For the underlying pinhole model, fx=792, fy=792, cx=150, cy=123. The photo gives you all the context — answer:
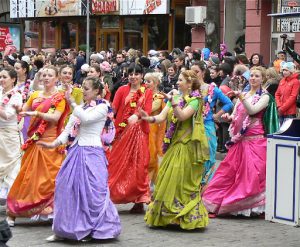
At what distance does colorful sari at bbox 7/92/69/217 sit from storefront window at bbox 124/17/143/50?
19.3m

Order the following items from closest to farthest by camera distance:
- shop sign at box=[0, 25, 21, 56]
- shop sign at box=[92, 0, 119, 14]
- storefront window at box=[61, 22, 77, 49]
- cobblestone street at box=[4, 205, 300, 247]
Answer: cobblestone street at box=[4, 205, 300, 247], shop sign at box=[0, 25, 21, 56], shop sign at box=[92, 0, 119, 14], storefront window at box=[61, 22, 77, 49]

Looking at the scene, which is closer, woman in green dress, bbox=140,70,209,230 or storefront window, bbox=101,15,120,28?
woman in green dress, bbox=140,70,209,230

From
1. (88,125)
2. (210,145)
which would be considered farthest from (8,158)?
(210,145)

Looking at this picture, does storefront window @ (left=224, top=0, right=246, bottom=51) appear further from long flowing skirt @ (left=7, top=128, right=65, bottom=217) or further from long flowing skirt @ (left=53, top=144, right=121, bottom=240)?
long flowing skirt @ (left=53, top=144, right=121, bottom=240)

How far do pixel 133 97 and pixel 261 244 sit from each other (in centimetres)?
272

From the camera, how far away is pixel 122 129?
380 inches

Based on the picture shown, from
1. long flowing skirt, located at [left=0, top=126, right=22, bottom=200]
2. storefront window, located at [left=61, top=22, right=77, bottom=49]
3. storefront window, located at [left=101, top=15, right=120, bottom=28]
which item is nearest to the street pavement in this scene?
long flowing skirt, located at [left=0, top=126, right=22, bottom=200]

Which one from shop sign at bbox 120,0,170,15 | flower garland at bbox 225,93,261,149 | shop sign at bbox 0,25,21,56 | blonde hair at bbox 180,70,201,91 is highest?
shop sign at bbox 120,0,170,15

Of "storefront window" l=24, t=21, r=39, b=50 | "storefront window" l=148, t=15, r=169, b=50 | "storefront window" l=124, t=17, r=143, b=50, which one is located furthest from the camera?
"storefront window" l=24, t=21, r=39, b=50

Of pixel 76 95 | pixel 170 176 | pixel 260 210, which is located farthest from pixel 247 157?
pixel 76 95

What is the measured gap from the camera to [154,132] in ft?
34.6

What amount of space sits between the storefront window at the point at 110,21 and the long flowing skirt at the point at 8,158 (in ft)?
65.1

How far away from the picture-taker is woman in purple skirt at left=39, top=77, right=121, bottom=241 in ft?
25.3

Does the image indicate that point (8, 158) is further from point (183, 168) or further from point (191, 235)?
point (191, 235)
